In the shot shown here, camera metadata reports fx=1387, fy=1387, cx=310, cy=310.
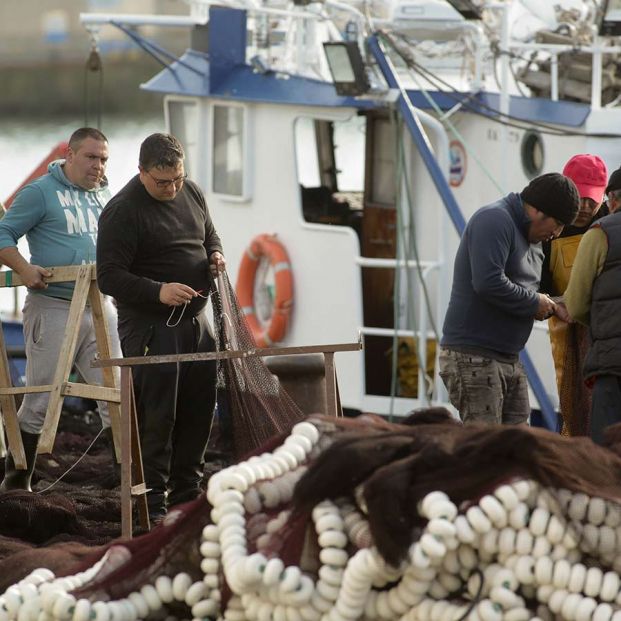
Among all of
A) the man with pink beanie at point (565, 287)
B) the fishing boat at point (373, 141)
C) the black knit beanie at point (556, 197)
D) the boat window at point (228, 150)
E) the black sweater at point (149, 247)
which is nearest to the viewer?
the black knit beanie at point (556, 197)

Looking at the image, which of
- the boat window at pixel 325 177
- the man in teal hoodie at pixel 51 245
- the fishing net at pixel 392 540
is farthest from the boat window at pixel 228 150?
the fishing net at pixel 392 540

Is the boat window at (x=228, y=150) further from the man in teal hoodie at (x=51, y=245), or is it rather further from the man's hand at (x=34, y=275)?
the man's hand at (x=34, y=275)

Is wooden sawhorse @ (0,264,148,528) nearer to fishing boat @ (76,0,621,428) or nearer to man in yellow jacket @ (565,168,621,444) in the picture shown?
man in yellow jacket @ (565,168,621,444)

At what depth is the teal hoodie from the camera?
6.75 m

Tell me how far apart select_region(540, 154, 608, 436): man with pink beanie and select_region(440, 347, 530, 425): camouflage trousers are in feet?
1.69

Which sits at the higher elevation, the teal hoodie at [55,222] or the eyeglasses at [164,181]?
the eyeglasses at [164,181]

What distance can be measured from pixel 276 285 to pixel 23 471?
578 centimetres

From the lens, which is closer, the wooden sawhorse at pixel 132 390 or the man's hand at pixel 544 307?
the wooden sawhorse at pixel 132 390

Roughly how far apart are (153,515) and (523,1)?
20.3ft

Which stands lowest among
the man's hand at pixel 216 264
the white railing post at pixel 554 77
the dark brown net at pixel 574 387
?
the dark brown net at pixel 574 387

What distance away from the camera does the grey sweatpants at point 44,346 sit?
682 cm

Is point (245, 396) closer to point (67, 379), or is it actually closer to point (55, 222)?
point (67, 379)

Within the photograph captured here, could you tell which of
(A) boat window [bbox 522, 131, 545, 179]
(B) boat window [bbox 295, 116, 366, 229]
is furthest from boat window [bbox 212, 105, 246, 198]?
(A) boat window [bbox 522, 131, 545, 179]

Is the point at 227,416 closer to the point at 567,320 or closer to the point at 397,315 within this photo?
the point at 567,320
